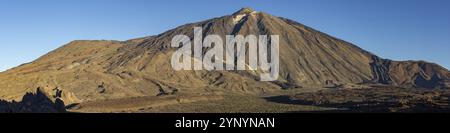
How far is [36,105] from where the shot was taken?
259 feet

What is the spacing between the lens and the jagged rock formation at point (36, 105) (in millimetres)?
72750

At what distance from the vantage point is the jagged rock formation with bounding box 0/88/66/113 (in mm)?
72750

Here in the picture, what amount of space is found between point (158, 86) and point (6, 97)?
1613 inches

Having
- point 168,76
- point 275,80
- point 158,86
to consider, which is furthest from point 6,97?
point 275,80

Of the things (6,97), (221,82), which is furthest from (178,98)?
(221,82)
